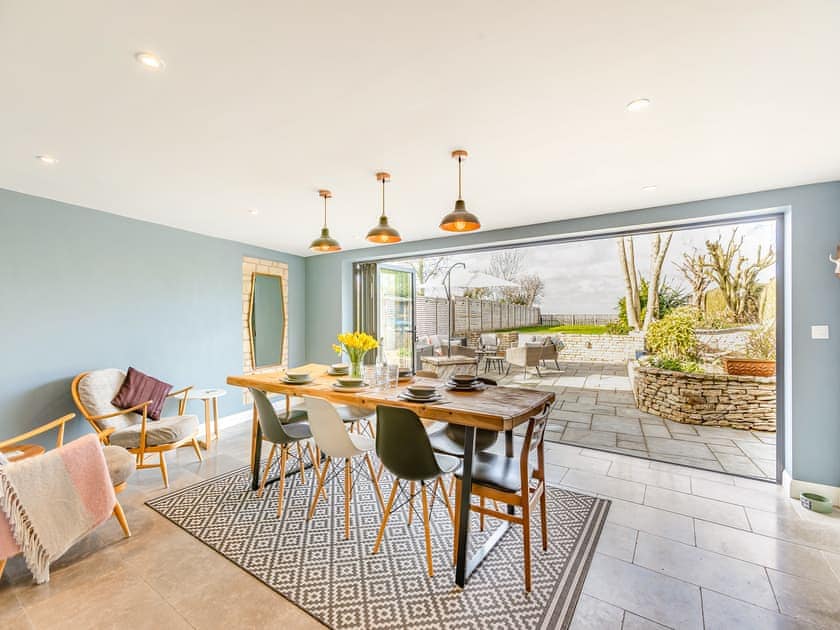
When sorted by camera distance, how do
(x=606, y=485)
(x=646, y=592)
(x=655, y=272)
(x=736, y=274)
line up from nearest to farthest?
1. (x=646, y=592)
2. (x=606, y=485)
3. (x=736, y=274)
4. (x=655, y=272)

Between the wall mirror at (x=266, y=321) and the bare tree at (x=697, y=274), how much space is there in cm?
605

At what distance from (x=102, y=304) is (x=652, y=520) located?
5.00 meters

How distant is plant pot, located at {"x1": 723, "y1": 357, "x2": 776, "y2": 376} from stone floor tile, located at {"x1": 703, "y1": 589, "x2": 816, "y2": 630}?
3.67 metres

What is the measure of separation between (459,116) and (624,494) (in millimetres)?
3021

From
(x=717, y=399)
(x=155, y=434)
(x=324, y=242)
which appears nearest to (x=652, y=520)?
(x=717, y=399)

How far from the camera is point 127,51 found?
1.44m

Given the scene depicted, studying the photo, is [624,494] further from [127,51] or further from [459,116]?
[127,51]

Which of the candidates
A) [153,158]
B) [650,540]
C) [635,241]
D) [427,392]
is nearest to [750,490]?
[650,540]

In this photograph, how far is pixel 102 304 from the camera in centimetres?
358

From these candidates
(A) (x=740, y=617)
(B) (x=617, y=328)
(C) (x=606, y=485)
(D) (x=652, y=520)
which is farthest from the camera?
(B) (x=617, y=328)

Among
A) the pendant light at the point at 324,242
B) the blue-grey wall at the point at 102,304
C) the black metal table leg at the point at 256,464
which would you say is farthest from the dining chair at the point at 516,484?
the blue-grey wall at the point at 102,304

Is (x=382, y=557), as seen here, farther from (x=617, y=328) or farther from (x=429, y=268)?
(x=429, y=268)

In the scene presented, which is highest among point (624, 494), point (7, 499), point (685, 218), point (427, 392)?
point (685, 218)

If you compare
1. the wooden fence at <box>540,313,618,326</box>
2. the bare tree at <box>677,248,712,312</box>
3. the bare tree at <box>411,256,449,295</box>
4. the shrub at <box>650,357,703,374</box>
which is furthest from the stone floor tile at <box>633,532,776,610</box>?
the bare tree at <box>411,256,449,295</box>
